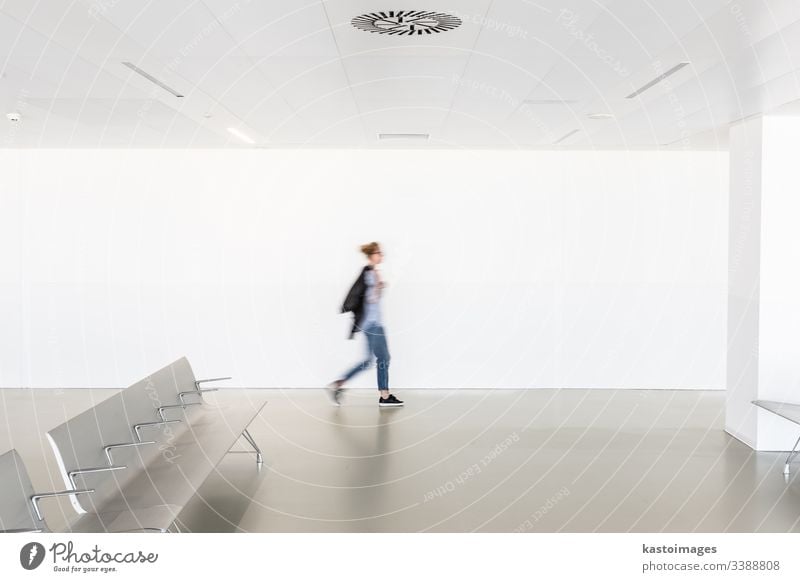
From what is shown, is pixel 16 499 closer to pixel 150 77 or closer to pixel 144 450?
pixel 144 450

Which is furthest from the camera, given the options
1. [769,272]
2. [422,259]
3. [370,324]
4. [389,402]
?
[422,259]

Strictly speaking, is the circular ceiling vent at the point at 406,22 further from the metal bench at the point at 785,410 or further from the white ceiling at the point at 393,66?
the metal bench at the point at 785,410

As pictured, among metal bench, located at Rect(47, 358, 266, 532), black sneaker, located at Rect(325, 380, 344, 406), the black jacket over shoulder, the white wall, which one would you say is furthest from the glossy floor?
the black jacket over shoulder

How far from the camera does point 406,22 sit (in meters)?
3.02

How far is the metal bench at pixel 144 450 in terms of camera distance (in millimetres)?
2996

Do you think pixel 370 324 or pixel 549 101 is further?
pixel 370 324

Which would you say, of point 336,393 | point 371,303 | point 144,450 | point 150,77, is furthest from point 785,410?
point 150,77

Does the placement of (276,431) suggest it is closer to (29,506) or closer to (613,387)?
(29,506)

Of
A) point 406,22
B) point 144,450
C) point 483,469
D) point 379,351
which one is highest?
point 406,22

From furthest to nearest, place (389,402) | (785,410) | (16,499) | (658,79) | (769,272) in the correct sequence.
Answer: (389,402) → (769,272) → (785,410) → (658,79) → (16,499)

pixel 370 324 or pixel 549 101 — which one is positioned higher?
pixel 549 101

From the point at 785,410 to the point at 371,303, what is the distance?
11.6 feet

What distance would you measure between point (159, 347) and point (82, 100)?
11.5 ft

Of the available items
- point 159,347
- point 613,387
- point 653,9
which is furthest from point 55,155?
point 653,9
